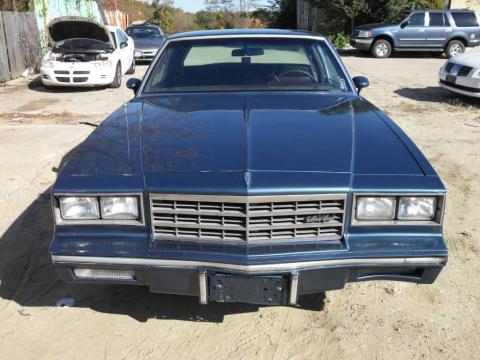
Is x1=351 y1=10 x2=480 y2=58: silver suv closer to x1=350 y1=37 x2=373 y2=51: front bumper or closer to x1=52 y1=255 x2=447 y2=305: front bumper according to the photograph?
x1=350 y1=37 x2=373 y2=51: front bumper

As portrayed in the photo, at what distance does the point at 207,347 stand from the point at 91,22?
11390 mm

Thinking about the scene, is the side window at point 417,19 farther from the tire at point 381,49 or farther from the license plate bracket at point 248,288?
the license plate bracket at point 248,288

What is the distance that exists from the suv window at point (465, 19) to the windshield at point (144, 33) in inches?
433

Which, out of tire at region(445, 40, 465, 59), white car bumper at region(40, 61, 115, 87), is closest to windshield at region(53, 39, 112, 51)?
white car bumper at region(40, 61, 115, 87)

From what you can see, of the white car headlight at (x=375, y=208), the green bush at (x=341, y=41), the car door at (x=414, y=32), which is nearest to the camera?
the white car headlight at (x=375, y=208)

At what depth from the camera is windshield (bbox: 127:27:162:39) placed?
58.7 ft

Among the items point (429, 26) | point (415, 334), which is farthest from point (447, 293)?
point (429, 26)

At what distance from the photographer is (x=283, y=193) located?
7.66 feet

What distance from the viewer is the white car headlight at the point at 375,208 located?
2479mm

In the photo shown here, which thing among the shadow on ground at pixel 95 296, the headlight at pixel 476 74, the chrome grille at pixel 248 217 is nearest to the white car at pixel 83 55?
the headlight at pixel 476 74

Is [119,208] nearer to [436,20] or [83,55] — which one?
[83,55]

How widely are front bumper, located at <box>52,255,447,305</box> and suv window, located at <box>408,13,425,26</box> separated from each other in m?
17.7

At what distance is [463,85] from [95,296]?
28.0 feet

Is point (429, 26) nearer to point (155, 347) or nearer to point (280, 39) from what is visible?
point (280, 39)
